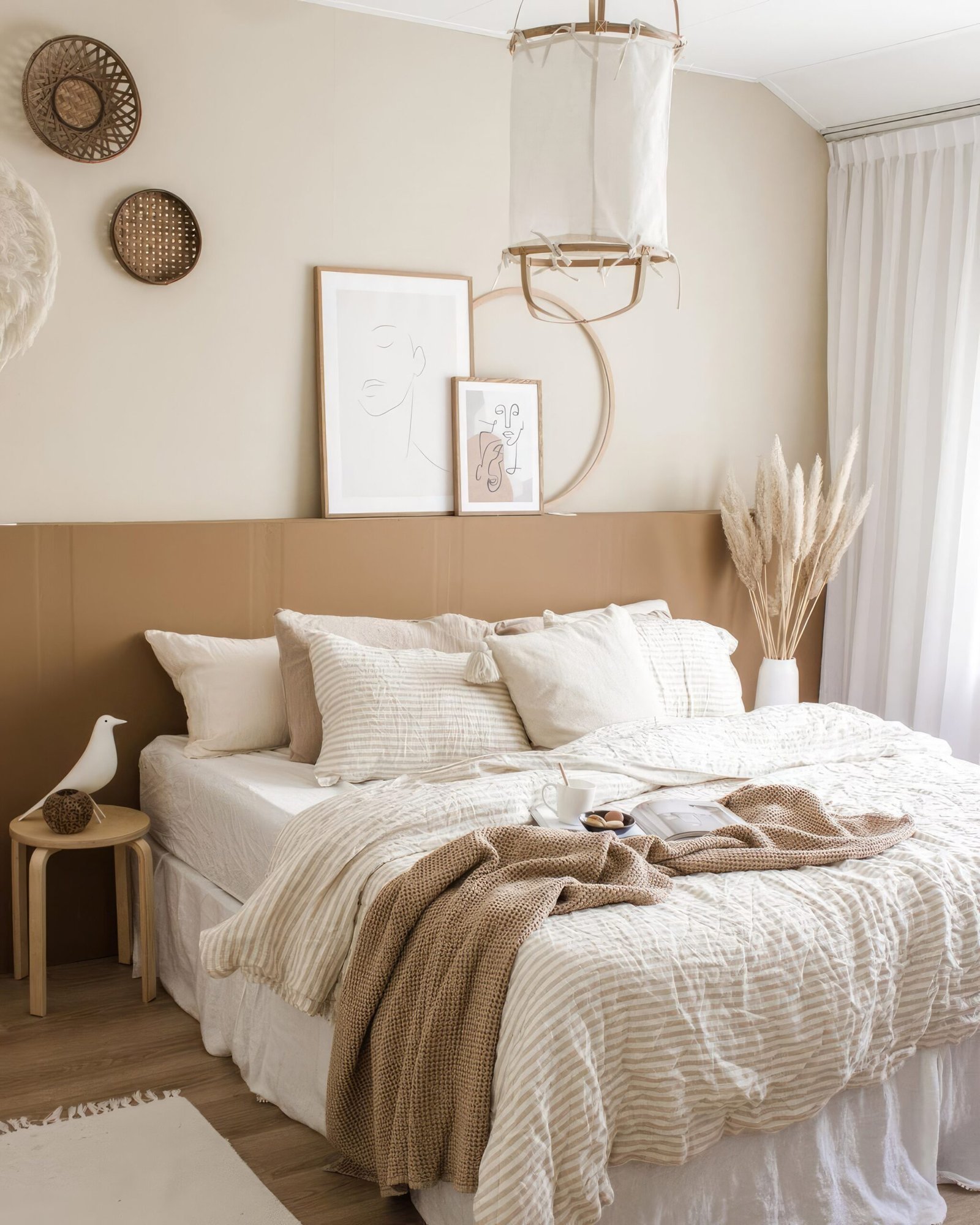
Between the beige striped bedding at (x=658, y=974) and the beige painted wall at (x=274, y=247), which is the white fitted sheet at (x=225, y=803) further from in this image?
the beige painted wall at (x=274, y=247)

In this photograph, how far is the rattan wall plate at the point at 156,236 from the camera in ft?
10.4

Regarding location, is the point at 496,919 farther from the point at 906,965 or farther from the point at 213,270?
the point at 213,270

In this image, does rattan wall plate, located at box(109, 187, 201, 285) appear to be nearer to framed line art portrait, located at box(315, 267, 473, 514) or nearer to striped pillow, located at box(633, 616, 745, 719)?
framed line art portrait, located at box(315, 267, 473, 514)

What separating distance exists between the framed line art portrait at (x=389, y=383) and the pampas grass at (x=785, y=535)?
41.3 inches

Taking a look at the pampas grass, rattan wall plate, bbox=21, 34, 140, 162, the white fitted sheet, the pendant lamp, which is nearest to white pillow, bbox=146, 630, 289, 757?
the white fitted sheet

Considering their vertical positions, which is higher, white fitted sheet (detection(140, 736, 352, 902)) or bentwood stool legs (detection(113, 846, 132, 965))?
white fitted sheet (detection(140, 736, 352, 902))

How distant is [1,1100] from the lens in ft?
8.24

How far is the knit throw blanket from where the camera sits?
1920 millimetres

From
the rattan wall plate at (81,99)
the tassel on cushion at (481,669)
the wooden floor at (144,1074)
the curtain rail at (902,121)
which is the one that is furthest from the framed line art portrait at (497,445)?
the wooden floor at (144,1074)

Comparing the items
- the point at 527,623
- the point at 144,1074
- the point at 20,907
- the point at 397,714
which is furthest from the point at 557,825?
the point at 20,907

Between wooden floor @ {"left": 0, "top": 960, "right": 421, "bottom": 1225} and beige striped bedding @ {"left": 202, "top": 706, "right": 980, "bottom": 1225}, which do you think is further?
wooden floor @ {"left": 0, "top": 960, "right": 421, "bottom": 1225}

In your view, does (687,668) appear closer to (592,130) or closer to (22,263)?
(592,130)

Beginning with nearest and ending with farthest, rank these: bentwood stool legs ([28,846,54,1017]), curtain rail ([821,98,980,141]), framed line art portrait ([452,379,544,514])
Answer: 1. bentwood stool legs ([28,846,54,1017])
2. framed line art portrait ([452,379,544,514])
3. curtain rail ([821,98,980,141])

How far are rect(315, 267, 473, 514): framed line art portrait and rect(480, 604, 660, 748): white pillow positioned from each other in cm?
65
